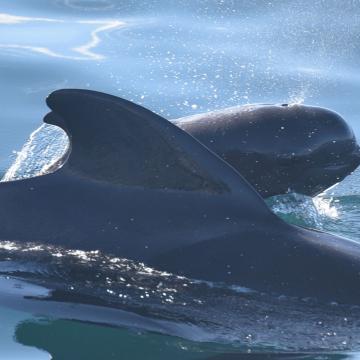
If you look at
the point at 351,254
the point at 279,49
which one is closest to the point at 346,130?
the point at 351,254

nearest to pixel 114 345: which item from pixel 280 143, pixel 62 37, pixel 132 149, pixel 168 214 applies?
pixel 168 214

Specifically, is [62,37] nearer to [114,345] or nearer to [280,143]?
[280,143]

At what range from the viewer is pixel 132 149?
688 cm

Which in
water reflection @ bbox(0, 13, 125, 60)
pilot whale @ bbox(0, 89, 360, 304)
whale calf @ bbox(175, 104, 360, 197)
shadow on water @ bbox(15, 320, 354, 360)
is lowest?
shadow on water @ bbox(15, 320, 354, 360)

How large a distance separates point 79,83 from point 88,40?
5.99 ft

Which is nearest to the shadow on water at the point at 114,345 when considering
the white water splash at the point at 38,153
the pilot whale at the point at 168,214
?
the pilot whale at the point at 168,214

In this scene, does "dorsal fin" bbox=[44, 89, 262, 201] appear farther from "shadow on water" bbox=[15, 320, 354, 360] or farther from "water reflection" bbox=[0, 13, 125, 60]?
"water reflection" bbox=[0, 13, 125, 60]

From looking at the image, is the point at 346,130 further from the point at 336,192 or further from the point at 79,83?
the point at 79,83

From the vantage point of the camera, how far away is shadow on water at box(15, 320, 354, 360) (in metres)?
6.45

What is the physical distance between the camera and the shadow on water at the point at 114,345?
645 centimetres

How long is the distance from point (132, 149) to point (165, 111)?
5.99m

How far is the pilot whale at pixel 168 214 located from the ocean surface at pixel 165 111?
9 centimetres

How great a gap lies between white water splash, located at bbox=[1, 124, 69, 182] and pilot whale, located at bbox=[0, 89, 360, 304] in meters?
2.34

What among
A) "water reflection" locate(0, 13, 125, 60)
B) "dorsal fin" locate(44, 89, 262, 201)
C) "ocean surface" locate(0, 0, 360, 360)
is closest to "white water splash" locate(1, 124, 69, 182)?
"ocean surface" locate(0, 0, 360, 360)
